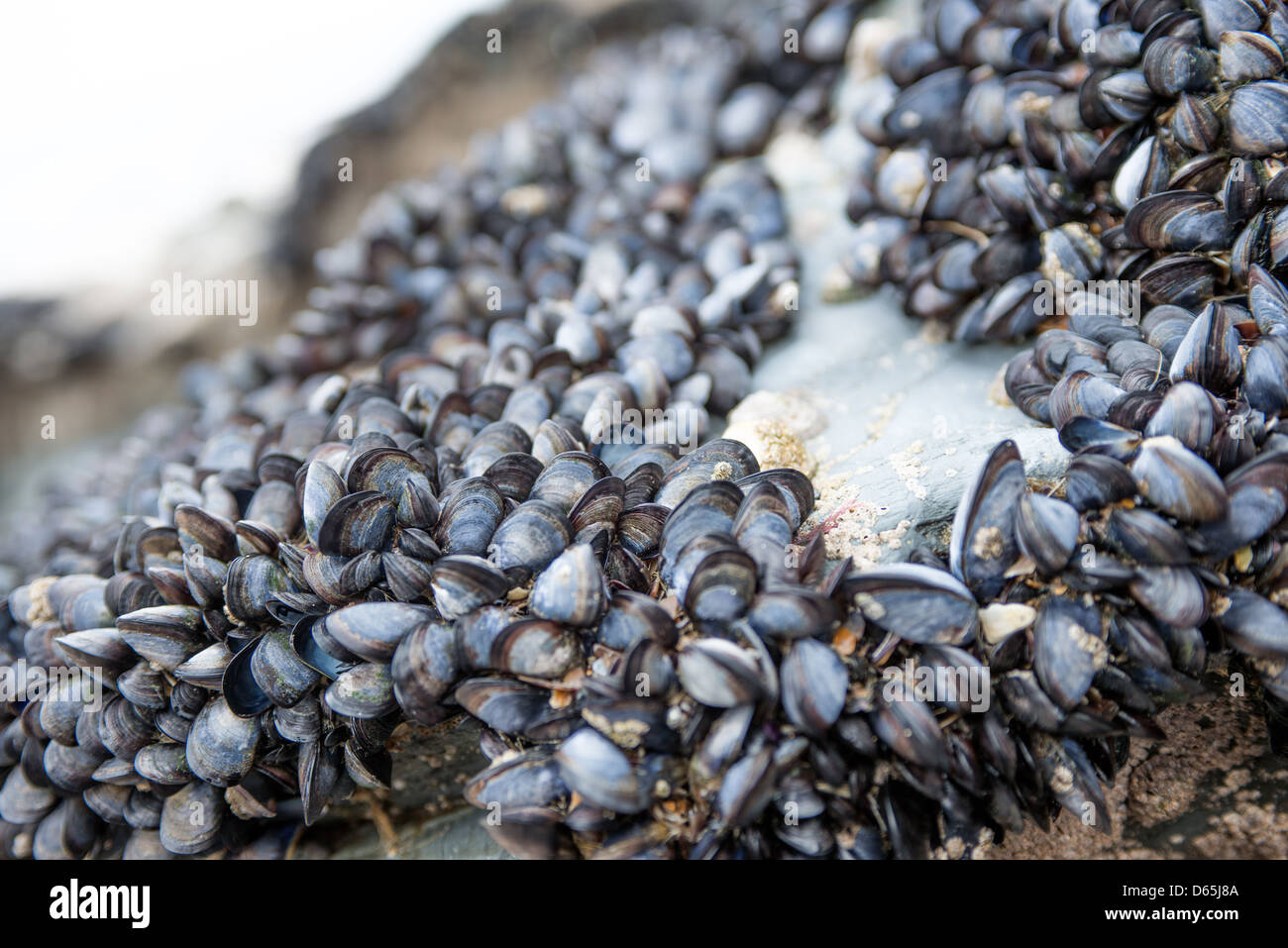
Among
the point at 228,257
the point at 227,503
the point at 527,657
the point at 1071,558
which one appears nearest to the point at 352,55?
the point at 228,257

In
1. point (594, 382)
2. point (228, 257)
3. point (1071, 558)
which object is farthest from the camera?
point (228, 257)

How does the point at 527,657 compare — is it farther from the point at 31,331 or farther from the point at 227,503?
the point at 31,331

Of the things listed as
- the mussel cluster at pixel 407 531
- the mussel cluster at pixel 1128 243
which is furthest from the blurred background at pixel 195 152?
the mussel cluster at pixel 1128 243

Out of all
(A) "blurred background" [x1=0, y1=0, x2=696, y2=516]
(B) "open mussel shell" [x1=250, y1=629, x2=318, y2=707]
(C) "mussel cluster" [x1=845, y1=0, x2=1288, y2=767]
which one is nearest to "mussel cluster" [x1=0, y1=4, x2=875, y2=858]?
(B) "open mussel shell" [x1=250, y1=629, x2=318, y2=707]

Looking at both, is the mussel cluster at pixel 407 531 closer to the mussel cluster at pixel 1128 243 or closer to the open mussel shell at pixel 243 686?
the open mussel shell at pixel 243 686

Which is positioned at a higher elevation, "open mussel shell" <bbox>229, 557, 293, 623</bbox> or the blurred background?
the blurred background

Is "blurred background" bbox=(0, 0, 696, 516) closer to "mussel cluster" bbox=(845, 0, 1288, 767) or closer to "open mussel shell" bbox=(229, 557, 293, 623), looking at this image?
"mussel cluster" bbox=(845, 0, 1288, 767)

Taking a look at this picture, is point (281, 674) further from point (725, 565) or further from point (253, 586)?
point (725, 565)
